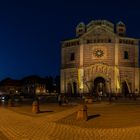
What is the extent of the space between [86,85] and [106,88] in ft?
15.2

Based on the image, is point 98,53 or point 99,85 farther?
point 99,85

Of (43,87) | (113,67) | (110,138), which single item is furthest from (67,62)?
(110,138)

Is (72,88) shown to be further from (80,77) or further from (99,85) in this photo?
(99,85)

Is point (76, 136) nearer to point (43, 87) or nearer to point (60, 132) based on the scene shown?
point (60, 132)

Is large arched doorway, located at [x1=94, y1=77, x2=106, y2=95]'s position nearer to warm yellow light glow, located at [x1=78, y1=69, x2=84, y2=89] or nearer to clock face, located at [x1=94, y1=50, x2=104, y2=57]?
warm yellow light glow, located at [x1=78, y1=69, x2=84, y2=89]

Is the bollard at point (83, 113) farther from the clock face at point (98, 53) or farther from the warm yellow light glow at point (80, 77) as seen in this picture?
the clock face at point (98, 53)

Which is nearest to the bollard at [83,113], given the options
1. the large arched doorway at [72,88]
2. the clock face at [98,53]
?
the clock face at [98,53]

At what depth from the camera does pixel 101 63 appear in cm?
9656

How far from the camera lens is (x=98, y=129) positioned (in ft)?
66.9

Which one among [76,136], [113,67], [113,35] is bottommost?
[76,136]

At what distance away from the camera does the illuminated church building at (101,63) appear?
95.9m

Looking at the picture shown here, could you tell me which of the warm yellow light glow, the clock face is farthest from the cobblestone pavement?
the clock face

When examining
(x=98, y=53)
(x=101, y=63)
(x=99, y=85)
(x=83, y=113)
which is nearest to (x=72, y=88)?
(x=99, y=85)

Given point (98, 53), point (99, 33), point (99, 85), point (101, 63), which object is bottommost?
point (99, 85)
